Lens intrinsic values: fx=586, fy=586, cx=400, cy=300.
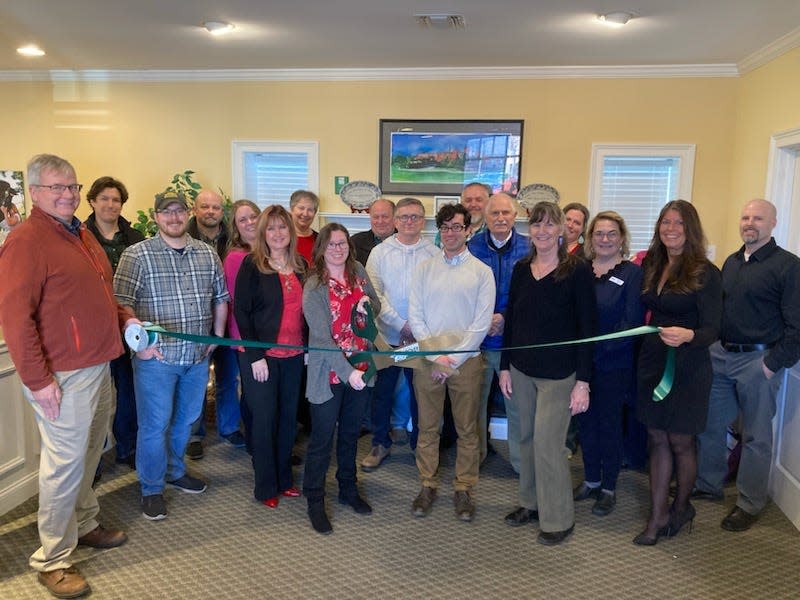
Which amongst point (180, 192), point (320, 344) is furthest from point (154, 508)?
point (180, 192)

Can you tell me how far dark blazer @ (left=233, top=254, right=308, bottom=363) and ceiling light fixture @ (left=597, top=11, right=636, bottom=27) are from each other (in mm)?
2765

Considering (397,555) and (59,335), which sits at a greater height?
(59,335)

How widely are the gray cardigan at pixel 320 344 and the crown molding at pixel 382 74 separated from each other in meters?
3.41

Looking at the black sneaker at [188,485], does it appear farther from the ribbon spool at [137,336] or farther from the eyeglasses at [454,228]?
the eyeglasses at [454,228]

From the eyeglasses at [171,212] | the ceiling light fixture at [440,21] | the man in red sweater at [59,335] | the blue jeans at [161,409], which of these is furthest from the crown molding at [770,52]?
the man in red sweater at [59,335]

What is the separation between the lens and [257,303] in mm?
2701

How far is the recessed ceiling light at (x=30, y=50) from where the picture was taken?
15.7 ft

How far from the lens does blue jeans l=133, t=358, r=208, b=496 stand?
8.98ft

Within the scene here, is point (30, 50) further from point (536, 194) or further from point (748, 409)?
point (748, 409)

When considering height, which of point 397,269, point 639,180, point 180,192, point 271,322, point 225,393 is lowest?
point 225,393

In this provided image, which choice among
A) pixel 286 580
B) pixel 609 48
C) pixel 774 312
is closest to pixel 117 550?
pixel 286 580

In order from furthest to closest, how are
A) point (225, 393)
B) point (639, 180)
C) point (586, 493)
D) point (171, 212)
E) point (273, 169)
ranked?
point (273, 169)
point (639, 180)
point (225, 393)
point (586, 493)
point (171, 212)

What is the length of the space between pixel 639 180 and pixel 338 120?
2850mm

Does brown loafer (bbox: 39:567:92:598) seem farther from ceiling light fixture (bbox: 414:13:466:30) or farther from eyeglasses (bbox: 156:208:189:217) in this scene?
ceiling light fixture (bbox: 414:13:466:30)
